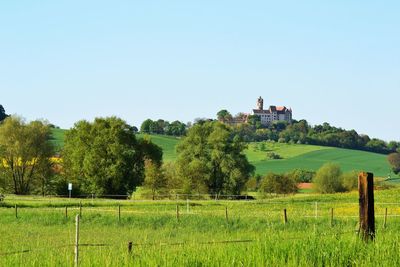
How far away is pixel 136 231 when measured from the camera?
33.2 m

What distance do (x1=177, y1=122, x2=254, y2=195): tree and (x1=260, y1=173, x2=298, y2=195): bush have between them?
686 inches

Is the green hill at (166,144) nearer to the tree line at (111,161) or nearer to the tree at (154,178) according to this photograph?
the tree at (154,178)

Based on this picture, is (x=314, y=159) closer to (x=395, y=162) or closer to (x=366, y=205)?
(x=395, y=162)

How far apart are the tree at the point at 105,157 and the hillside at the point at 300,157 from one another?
49.7m

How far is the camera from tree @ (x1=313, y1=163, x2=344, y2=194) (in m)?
112

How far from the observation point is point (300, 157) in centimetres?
16000

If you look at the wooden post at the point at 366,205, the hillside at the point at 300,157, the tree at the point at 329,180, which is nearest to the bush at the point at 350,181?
the tree at the point at 329,180

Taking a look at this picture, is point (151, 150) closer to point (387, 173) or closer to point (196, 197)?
point (196, 197)

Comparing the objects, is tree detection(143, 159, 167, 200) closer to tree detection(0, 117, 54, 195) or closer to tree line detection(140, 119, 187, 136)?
tree detection(0, 117, 54, 195)

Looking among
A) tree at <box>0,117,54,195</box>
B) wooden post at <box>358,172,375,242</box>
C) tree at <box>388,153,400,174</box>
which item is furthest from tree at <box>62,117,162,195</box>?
wooden post at <box>358,172,375,242</box>

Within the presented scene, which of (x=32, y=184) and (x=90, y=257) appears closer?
(x=90, y=257)

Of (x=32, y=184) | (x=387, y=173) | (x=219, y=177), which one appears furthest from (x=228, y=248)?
(x=387, y=173)

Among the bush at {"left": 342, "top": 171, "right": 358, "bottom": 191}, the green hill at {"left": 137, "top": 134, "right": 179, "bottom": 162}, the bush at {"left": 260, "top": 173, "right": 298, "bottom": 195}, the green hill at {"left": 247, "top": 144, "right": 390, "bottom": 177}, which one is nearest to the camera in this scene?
the bush at {"left": 260, "top": 173, "right": 298, "bottom": 195}

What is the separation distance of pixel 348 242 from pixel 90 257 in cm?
525
